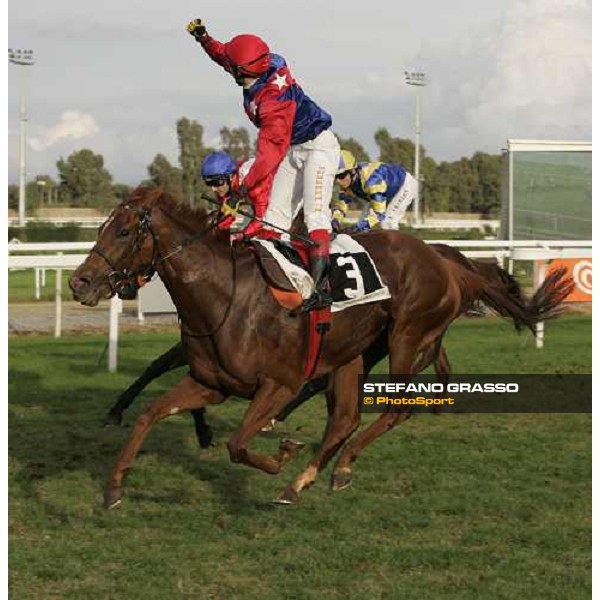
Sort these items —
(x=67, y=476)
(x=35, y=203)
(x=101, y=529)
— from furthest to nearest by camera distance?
(x=35, y=203), (x=67, y=476), (x=101, y=529)

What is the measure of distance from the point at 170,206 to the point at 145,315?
8.44 meters

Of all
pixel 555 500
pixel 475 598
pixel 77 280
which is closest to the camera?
pixel 475 598

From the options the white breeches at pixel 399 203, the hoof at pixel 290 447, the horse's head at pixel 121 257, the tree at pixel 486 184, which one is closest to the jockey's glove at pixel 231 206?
the horse's head at pixel 121 257

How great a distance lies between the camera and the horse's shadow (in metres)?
5.27

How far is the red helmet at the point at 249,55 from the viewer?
186 inches

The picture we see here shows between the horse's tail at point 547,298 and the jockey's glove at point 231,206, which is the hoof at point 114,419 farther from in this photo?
the horse's tail at point 547,298

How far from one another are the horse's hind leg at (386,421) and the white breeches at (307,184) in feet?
2.96

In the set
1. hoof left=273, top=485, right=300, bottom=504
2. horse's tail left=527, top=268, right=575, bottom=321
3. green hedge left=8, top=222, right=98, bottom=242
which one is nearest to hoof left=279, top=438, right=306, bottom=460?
hoof left=273, top=485, right=300, bottom=504

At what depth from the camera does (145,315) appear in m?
13.0

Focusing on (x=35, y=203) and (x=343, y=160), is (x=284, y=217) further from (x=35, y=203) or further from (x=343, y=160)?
(x=35, y=203)

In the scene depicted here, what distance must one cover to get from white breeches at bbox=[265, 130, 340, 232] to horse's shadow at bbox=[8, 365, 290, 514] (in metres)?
1.32

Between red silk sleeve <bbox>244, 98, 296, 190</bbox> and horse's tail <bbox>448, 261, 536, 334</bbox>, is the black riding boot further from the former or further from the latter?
horse's tail <bbox>448, 261, 536, 334</bbox>

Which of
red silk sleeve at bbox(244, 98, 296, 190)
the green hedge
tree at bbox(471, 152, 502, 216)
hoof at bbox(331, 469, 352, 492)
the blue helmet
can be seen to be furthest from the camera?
tree at bbox(471, 152, 502, 216)

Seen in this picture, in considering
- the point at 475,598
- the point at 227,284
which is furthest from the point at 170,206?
the point at 475,598
